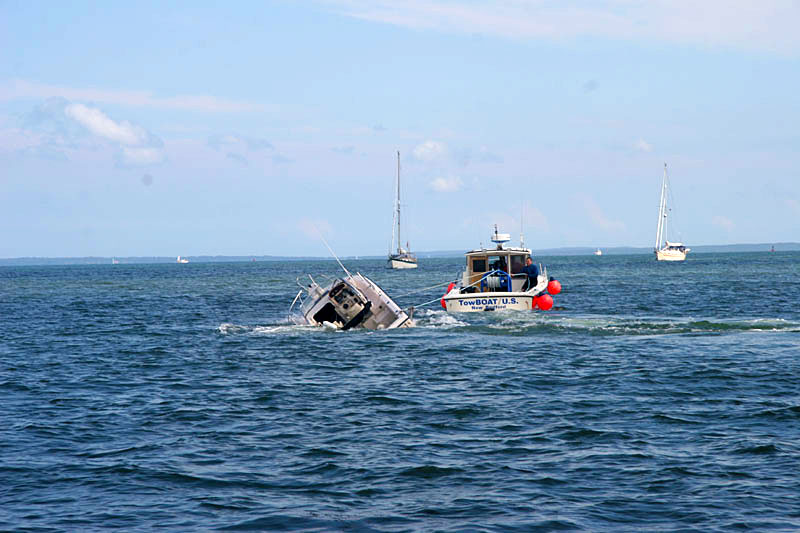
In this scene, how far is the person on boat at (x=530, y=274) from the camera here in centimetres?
3572

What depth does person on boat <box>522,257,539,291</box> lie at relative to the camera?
117 feet

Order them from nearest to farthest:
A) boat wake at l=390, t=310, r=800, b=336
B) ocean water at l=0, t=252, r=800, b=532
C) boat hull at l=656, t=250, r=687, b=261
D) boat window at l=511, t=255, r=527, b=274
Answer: ocean water at l=0, t=252, r=800, b=532 < boat wake at l=390, t=310, r=800, b=336 < boat window at l=511, t=255, r=527, b=274 < boat hull at l=656, t=250, r=687, b=261

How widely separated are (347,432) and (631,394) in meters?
6.37

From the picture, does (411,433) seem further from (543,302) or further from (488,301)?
(543,302)

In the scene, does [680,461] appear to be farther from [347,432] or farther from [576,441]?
[347,432]

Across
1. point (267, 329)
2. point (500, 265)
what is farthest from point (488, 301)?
point (267, 329)

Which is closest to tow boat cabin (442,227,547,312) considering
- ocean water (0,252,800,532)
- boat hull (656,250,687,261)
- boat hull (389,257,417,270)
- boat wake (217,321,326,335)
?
ocean water (0,252,800,532)

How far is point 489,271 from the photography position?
35.5m

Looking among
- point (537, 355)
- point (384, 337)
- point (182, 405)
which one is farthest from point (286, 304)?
point (182, 405)

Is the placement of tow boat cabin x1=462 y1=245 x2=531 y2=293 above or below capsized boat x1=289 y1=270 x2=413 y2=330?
above

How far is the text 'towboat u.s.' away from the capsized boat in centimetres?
332

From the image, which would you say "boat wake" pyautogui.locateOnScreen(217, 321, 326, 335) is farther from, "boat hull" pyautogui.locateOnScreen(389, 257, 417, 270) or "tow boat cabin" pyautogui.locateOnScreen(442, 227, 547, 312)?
"boat hull" pyautogui.locateOnScreen(389, 257, 417, 270)

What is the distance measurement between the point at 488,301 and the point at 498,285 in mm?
2164

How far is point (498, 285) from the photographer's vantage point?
1362 inches
